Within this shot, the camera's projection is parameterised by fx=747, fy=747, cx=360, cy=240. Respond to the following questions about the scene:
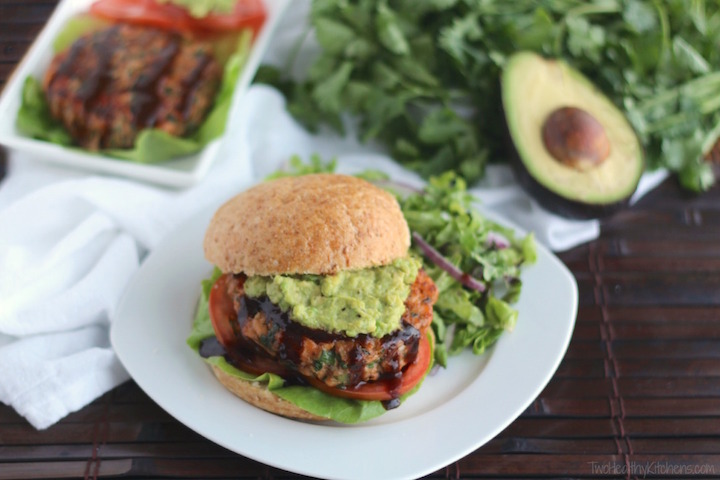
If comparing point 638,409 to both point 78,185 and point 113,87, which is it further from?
point 113,87

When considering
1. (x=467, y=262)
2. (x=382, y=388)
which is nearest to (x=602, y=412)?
(x=467, y=262)

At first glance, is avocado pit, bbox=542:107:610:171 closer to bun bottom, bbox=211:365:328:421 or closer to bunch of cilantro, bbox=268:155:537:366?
bunch of cilantro, bbox=268:155:537:366

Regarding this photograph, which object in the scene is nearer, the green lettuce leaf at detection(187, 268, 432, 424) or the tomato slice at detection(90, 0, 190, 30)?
the green lettuce leaf at detection(187, 268, 432, 424)

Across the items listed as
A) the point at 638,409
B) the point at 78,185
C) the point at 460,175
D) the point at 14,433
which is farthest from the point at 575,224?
the point at 14,433

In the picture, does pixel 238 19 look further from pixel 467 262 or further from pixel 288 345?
pixel 288 345

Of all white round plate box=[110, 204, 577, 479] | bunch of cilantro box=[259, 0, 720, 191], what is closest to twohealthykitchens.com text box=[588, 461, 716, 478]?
white round plate box=[110, 204, 577, 479]

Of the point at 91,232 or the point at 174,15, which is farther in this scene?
the point at 174,15

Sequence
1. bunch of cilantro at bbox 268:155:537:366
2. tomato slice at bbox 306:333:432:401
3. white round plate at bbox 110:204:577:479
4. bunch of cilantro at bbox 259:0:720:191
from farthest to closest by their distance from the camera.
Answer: bunch of cilantro at bbox 259:0:720:191 → bunch of cilantro at bbox 268:155:537:366 → tomato slice at bbox 306:333:432:401 → white round plate at bbox 110:204:577:479
